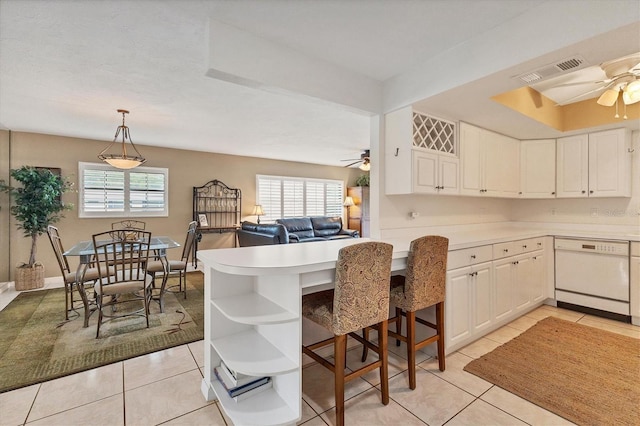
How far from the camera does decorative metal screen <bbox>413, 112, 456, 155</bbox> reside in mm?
2830

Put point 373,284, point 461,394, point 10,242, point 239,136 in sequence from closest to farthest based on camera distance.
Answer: point 373,284
point 461,394
point 10,242
point 239,136

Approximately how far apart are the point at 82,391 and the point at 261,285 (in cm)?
144

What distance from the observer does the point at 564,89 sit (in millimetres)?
3238

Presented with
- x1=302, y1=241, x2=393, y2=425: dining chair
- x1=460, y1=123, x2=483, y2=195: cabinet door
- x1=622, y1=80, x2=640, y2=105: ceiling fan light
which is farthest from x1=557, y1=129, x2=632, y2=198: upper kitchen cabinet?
x1=302, y1=241, x2=393, y2=425: dining chair

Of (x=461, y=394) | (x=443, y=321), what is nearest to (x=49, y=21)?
(x=443, y=321)

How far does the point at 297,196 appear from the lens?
7.93 m

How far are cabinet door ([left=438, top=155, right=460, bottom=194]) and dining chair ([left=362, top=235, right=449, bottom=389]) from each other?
1.00 metres

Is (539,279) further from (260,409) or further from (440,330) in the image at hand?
(260,409)

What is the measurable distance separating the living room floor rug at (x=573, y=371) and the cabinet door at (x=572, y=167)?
179cm

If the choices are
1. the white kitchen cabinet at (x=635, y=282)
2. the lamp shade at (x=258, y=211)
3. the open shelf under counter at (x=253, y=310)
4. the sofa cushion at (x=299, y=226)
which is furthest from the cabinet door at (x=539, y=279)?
the lamp shade at (x=258, y=211)

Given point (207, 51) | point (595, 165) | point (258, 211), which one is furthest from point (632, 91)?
point (258, 211)

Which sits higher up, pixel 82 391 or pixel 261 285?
pixel 261 285

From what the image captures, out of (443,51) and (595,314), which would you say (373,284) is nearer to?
(443,51)

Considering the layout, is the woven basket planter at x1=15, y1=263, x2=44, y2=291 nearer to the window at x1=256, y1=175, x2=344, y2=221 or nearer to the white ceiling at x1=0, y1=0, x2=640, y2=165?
the white ceiling at x1=0, y1=0, x2=640, y2=165
